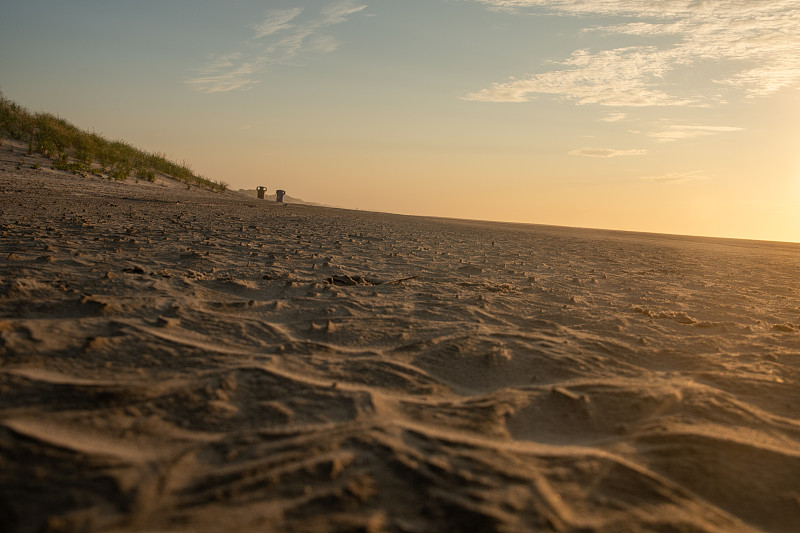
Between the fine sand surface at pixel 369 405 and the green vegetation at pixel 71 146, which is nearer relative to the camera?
the fine sand surface at pixel 369 405

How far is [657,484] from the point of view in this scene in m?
1.61

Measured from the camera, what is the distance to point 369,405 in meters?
1.98

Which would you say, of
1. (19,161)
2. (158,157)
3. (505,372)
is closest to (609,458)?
(505,372)

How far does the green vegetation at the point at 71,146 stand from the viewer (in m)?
13.1

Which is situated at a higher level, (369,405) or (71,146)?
(71,146)

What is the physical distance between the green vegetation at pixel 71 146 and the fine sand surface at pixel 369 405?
10.5 m

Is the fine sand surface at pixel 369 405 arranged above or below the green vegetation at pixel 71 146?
below

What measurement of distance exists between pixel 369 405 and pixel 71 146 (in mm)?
15463

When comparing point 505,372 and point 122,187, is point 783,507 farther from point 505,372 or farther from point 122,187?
point 122,187

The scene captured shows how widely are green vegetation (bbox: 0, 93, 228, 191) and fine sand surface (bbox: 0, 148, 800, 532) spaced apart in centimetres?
1049

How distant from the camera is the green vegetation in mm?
13055

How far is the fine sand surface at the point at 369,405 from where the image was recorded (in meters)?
1.41

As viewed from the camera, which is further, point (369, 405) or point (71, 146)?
point (71, 146)

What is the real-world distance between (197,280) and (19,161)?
10.9 metres
